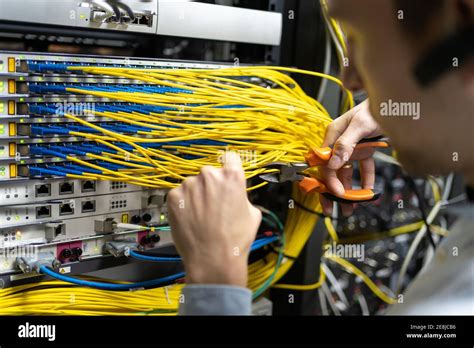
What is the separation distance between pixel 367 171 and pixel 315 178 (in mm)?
169

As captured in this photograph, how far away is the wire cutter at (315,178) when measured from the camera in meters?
1.33

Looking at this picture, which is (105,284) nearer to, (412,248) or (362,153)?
(362,153)

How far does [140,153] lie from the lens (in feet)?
4.08

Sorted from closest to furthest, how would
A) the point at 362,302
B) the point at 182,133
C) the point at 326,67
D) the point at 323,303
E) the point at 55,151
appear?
the point at 55,151 < the point at 182,133 < the point at 326,67 < the point at 323,303 < the point at 362,302

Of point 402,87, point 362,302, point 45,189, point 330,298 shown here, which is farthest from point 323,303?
point 402,87

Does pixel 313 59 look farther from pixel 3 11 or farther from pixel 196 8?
pixel 3 11

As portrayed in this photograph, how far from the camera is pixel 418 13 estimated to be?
644mm

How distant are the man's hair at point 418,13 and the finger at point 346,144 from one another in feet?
2.12

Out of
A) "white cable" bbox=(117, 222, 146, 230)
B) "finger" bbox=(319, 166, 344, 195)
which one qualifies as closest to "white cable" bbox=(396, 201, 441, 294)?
"finger" bbox=(319, 166, 344, 195)

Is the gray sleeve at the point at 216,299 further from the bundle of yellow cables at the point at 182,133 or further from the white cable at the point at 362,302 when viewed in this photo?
the white cable at the point at 362,302

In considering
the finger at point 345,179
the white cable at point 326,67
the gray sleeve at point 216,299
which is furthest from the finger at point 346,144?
the gray sleeve at point 216,299

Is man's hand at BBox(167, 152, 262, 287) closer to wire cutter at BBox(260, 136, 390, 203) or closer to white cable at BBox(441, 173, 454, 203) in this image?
wire cutter at BBox(260, 136, 390, 203)

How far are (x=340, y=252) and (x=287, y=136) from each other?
Result: 0.69m
